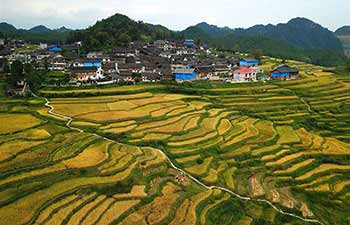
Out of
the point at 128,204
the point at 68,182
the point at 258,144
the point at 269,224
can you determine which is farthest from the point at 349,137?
the point at 68,182

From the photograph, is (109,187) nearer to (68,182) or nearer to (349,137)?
(68,182)

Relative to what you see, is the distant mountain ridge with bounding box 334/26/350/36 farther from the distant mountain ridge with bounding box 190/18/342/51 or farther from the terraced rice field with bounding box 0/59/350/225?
the terraced rice field with bounding box 0/59/350/225

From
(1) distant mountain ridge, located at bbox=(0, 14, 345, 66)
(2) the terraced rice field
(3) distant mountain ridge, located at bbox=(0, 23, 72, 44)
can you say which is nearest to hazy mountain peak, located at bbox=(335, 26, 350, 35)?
(1) distant mountain ridge, located at bbox=(0, 14, 345, 66)

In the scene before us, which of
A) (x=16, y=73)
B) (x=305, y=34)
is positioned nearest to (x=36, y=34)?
(x=16, y=73)

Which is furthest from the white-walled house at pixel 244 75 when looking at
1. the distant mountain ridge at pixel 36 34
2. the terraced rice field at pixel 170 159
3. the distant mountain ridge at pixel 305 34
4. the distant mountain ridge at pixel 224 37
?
the distant mountain ridge at pixel 305 34

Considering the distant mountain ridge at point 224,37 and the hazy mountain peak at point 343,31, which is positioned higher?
the hazy mountain peak at point 343,31

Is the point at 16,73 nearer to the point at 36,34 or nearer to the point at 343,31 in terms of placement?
the point at 36,34

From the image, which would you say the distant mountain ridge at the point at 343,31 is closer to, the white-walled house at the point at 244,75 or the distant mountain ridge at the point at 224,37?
the distant mountain ridge at the point at 224,37

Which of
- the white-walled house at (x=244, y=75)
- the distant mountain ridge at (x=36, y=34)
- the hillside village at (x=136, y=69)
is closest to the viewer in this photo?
the hillside village at (x=136, y=69)
